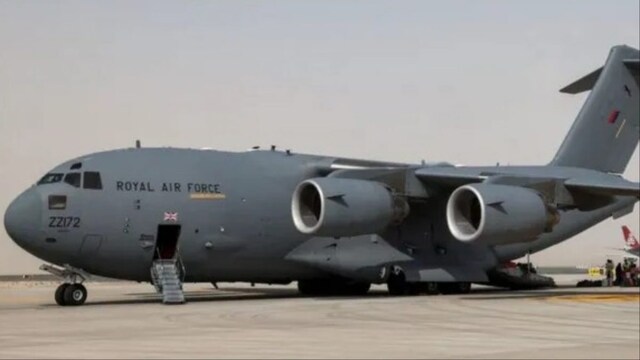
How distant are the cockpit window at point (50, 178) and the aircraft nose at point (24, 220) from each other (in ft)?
2.01

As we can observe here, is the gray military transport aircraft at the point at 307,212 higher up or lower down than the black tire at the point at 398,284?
higher up

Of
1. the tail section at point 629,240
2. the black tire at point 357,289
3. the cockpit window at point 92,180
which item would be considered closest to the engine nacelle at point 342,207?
the black tire at point 357,289

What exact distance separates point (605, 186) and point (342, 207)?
5.96 metres

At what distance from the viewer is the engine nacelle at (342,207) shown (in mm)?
22969

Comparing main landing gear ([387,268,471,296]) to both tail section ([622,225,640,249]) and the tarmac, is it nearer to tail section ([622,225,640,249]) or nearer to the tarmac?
the tarmac

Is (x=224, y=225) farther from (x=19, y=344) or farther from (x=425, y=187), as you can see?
(x=19, y=344)

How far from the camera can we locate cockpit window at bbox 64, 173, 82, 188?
74.2ft

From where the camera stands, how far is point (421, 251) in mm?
26828

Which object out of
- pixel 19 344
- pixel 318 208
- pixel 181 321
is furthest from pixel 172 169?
pixel 19 344

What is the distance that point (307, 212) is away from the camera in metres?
24.0

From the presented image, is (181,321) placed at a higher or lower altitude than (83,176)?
lower

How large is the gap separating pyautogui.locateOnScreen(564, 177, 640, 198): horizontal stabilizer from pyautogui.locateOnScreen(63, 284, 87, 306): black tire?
36.5 feet

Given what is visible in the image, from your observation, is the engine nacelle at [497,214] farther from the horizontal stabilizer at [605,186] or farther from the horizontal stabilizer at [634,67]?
the horizontal stabilizer at [634,67]

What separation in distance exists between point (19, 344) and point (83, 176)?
34.7ft
